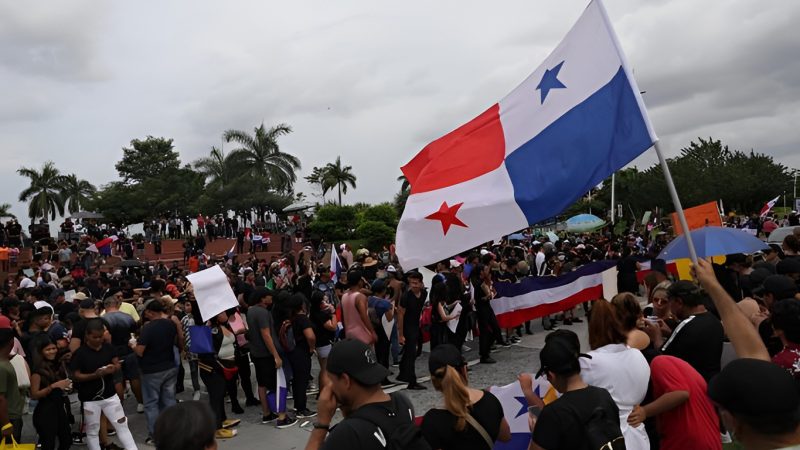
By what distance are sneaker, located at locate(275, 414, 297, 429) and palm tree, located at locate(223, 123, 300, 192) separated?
1652 inches

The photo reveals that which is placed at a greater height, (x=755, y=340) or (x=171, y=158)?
(x=171, y=158)

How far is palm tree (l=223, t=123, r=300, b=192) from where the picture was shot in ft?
158

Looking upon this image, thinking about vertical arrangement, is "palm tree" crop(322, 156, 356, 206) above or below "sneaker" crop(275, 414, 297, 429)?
above

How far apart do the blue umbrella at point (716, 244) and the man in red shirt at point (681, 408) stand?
458 centimetres

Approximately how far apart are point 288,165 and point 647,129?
153 feet

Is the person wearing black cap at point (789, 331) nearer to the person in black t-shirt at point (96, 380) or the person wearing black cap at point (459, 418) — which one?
the person wearing black cap at point (459, 418)

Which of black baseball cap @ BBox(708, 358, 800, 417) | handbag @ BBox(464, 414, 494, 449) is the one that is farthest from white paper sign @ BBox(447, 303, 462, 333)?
black baseball cap @ BBox(708, 358, 800, 417)

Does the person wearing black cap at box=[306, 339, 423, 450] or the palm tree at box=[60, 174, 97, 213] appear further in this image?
the palm tree at box=[60, 174, 97, 213]

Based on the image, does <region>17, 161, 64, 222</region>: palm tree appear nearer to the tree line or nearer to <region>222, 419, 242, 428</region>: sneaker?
the tree line

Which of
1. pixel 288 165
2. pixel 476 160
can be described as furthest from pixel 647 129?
pixel 288 165

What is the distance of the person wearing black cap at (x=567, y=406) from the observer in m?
2.81

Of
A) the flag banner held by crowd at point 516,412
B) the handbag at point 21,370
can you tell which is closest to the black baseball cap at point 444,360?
the flag banner held by crowd at point 516,412

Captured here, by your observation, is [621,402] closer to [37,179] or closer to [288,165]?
[288,165]

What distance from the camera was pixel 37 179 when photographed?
5728cm
